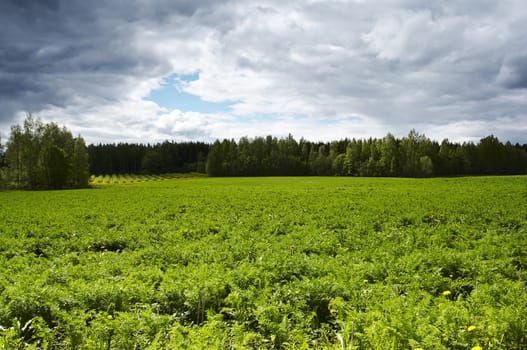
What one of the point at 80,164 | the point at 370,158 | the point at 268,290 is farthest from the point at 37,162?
the point at 370,158

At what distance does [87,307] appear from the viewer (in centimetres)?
640

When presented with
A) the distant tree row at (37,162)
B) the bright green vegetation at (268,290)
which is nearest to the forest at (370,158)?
the distant tree row at (37,162)

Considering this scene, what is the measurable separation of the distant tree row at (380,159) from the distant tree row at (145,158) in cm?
2455

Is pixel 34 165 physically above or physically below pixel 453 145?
below

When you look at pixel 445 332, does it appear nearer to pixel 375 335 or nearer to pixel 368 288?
pixel 375 335

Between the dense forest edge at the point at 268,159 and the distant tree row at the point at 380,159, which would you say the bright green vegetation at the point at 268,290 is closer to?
the dense forest edge at the point at 268,159

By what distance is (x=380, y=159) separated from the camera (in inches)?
4151

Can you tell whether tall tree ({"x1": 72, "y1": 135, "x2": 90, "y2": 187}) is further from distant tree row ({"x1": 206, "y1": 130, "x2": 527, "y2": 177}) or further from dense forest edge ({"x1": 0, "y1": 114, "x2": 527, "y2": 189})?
distant tree row ({"x1": 206, "y1": 130, "x2": 527, "y2": 177})

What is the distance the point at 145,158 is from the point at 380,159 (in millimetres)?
89451

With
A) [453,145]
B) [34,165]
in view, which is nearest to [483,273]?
[34,165]

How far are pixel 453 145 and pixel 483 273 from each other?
13097 cm

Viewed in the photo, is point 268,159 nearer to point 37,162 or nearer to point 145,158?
point 145,158

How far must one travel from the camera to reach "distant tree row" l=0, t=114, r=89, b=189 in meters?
66.6

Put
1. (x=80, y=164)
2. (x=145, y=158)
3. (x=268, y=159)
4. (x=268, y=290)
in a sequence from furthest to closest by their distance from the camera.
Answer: (x=145, y=158)
(x=268, y=159)
(x=80, y=164)
(x=268, y=290)
